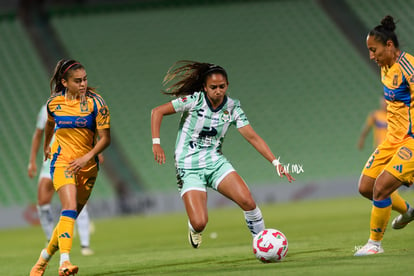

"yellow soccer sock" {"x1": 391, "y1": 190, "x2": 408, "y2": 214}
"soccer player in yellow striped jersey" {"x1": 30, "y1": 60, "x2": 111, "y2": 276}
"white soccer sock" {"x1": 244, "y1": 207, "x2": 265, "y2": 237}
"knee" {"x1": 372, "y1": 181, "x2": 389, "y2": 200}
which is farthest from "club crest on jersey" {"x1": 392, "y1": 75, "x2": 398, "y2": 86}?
"soccer player in yellow striped jersey" {"x1": 30, "y1": 60, "x2": 111, "y2": 276}

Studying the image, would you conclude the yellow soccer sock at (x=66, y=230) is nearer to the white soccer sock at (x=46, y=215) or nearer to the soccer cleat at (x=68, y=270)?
the soccer cleat at (x=68, y=270)

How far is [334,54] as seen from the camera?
85.4 ft

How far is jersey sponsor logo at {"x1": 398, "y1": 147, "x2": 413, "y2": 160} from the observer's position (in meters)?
7.61

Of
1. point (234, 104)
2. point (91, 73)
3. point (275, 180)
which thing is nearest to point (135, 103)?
point (91, 73)

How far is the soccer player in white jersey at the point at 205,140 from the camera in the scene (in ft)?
27.3

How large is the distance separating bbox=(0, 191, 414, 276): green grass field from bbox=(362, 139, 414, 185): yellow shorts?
2.55 ft

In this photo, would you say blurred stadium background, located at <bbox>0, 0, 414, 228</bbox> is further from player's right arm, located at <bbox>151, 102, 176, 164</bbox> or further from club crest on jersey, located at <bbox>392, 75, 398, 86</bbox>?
club crest on jersey, located at <bbox>392, 75, 398, 86</bbox>

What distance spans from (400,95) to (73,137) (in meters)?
3.31

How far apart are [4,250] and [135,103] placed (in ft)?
38.7

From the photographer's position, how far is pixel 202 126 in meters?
8.52

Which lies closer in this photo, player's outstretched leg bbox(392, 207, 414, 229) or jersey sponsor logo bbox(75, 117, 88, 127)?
jersey sponsor logo bbox(75, 117, 88, 127)

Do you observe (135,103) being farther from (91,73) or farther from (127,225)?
(127,225)

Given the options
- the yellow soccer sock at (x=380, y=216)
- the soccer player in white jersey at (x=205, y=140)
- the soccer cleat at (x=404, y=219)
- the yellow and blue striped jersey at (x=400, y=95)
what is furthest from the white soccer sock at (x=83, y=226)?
the yellow and blue striped jersey at (x=400, y=95)

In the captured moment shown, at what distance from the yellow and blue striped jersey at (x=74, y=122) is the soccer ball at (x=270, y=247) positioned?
6.28 ft
